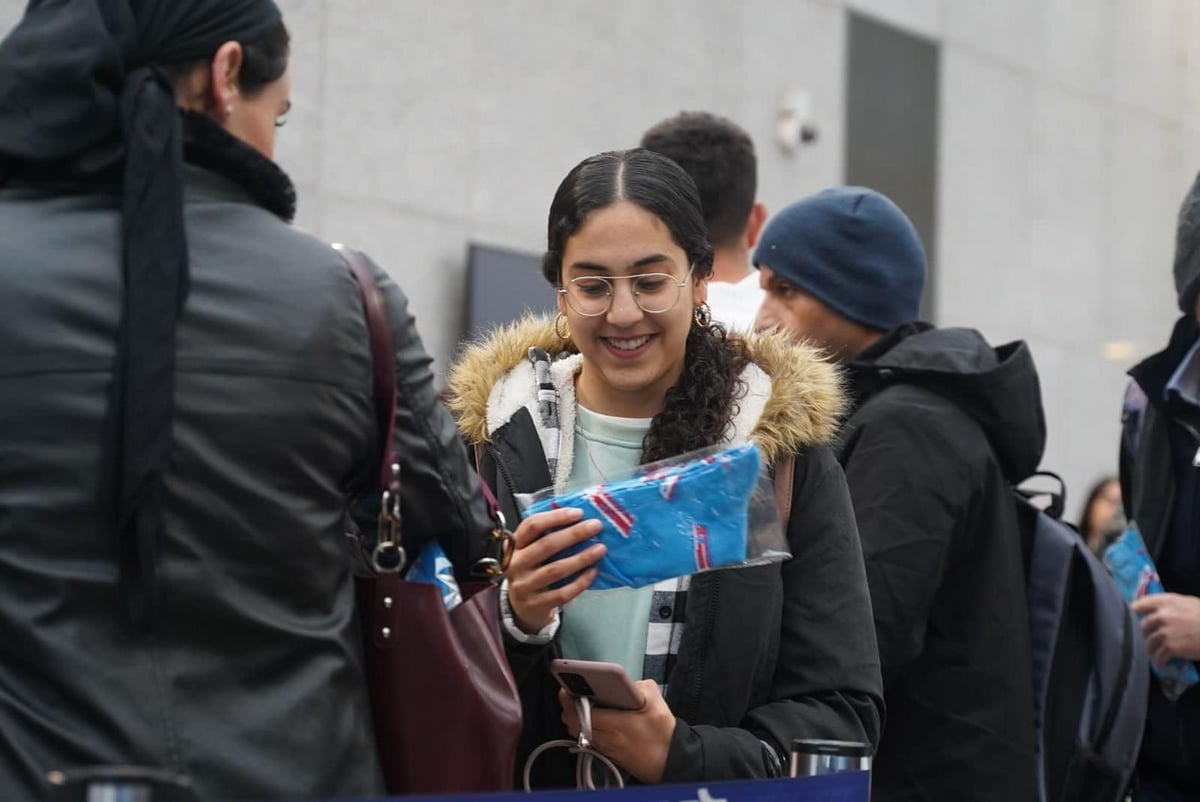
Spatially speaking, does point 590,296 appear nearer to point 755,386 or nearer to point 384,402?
point 755,386

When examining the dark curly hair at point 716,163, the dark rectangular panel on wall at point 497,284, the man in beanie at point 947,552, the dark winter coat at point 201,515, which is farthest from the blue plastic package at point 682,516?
the dark rectangular panel on wall at point 497,284

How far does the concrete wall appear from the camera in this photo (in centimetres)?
778

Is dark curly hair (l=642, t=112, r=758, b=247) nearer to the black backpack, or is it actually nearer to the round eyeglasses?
the black backpack

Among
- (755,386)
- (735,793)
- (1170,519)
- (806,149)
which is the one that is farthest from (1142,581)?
(806,149)

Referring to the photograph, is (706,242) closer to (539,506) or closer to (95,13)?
(539,506)

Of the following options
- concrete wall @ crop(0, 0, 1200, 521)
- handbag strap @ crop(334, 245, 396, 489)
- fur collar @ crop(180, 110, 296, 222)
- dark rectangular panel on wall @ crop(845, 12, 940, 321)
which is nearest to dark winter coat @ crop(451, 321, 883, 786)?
handbag strap @ crop(334, 245, 396, 489)

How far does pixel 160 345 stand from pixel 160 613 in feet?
1.06

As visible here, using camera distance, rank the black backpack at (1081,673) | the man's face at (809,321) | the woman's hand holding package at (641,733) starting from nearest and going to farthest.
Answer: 1. the woman's hand holding package at (641,733)
2. the black backpack at (1081,673)
3. the man's face at (809,321)

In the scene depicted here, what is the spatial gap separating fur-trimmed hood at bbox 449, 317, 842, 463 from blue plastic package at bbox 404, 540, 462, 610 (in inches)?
25.2

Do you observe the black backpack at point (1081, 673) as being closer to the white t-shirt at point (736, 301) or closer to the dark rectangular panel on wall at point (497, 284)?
the white t-shirt at point (736, 301)

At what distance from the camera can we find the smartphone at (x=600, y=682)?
105 inches

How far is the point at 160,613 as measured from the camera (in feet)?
6.83

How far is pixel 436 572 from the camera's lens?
242 cm

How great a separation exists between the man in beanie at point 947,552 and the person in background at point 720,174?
725 millimetres
